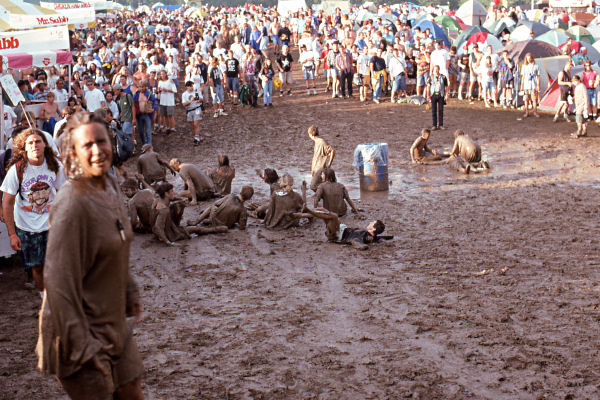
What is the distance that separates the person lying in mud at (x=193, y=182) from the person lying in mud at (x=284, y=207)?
2.12 meters

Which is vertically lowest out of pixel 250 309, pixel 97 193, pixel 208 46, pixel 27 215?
pixel 250 309

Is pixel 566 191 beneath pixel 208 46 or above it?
beneath

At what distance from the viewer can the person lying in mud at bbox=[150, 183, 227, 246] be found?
9.70 m

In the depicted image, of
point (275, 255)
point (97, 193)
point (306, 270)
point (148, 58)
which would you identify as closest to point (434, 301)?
point (306, 270)

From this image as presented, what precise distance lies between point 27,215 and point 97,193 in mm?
3665

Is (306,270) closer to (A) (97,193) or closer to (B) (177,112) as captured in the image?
(A) (97,193)

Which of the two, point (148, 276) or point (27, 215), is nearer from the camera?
point (27, 215)

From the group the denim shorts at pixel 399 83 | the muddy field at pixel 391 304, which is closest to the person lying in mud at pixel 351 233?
the muddy field at pixel 391 304

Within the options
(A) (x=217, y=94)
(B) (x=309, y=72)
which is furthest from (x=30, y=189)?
(B) (x=309, y=72)

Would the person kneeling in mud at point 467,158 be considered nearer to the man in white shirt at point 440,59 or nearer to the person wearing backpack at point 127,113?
the person wearing backpack at point 127,113

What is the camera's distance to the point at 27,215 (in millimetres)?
6211

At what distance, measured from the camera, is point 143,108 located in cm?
1647

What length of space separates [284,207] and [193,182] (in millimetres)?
2535

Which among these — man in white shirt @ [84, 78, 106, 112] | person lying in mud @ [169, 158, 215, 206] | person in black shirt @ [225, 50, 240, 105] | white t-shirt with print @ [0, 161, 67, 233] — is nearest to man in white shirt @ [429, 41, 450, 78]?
person in black shirt @ [225, 50, 240, 105]
